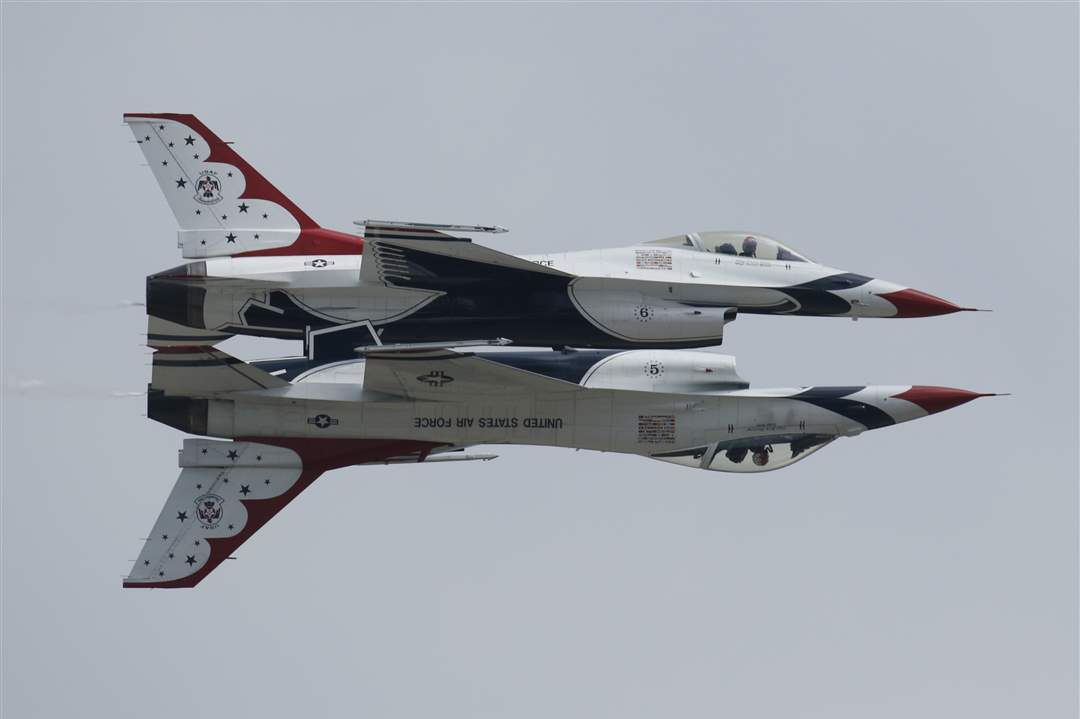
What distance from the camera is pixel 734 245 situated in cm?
3409

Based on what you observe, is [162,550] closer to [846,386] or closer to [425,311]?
[425,311]

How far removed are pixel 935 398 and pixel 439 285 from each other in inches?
294

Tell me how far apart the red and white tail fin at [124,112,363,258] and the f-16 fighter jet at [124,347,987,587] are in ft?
6.15

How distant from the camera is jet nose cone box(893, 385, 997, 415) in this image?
33688mm

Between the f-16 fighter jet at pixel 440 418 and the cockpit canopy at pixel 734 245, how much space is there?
1.62 m

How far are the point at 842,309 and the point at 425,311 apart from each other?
6153 mm

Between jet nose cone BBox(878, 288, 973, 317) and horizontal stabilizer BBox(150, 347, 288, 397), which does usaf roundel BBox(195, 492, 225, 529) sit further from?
jet nose cone BBox(878, 288, 973, 317)

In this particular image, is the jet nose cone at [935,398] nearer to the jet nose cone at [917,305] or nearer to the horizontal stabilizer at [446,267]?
the jet nose cone at [917,305]

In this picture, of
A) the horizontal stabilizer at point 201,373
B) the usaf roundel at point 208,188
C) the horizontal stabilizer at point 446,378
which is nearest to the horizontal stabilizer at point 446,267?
the horizontal stabilizer at point 446,378

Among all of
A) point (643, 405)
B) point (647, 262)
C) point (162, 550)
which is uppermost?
point (647, 262)

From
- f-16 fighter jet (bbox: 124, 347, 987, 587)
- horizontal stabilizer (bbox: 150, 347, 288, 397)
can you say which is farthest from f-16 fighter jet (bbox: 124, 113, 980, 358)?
horizontal stabilizer (bbox: 150, 347, 288, 397)

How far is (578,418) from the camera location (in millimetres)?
33188

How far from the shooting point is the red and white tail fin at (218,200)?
111 ft

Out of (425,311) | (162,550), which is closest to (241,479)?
(162,550)
